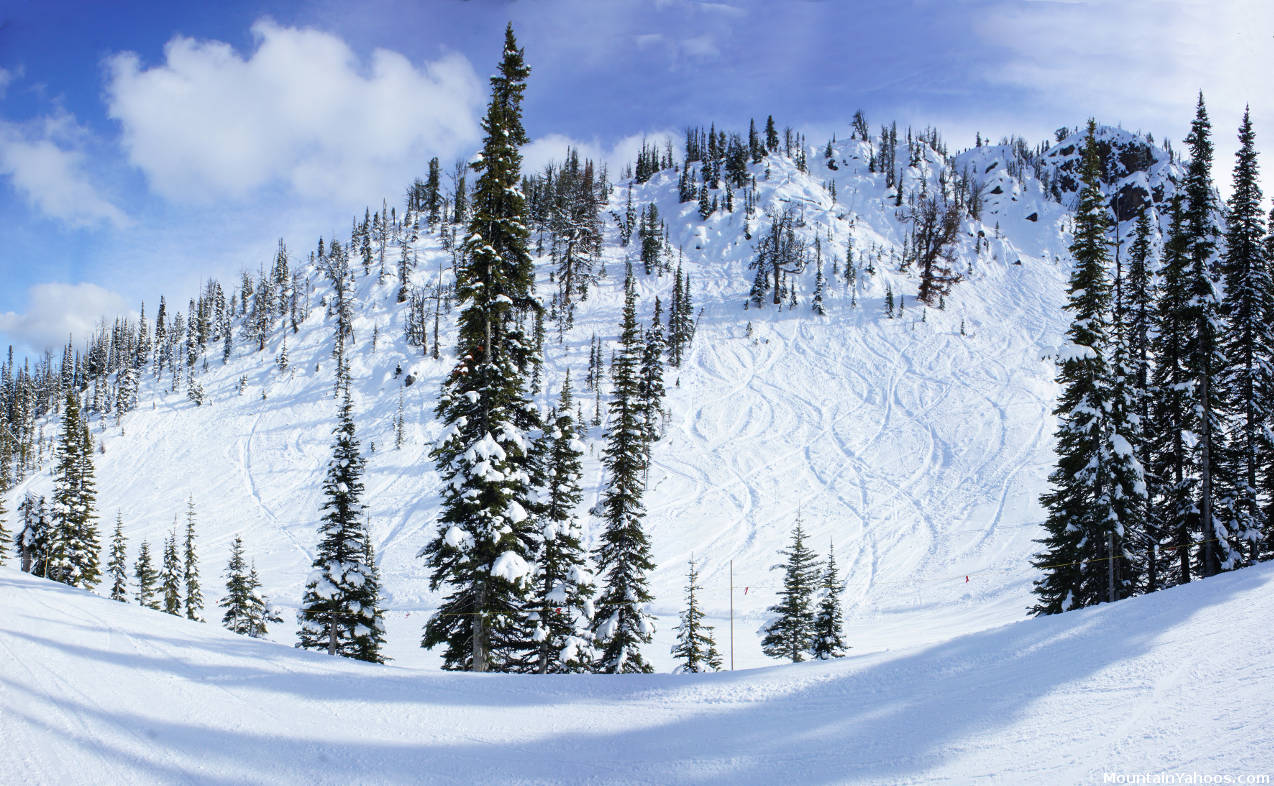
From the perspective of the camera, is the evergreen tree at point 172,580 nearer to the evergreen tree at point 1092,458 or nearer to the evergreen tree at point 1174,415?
the evergreen tree at point 1092,458

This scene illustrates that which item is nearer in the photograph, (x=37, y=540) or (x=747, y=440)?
(x=37, y=540)

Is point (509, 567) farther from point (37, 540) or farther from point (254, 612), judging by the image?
point (37, 540)

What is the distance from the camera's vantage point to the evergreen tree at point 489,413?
53.2 feet

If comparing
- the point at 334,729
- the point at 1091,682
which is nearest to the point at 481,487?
the point at 334,729

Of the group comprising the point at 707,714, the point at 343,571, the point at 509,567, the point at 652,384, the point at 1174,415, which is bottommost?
the point at 343,571

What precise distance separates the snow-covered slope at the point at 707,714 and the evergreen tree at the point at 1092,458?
9.74 m

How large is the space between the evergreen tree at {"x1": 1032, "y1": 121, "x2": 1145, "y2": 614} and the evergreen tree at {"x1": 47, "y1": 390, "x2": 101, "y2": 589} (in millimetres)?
46668

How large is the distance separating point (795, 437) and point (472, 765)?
203ft

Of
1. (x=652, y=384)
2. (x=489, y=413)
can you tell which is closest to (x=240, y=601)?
(x=489, y=413)

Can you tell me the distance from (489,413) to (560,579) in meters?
6.66

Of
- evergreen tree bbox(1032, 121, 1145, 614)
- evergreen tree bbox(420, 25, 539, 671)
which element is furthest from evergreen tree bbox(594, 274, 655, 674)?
evergreen tree bbox(1032, 121, 1145, 614)

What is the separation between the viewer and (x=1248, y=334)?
21.9 m

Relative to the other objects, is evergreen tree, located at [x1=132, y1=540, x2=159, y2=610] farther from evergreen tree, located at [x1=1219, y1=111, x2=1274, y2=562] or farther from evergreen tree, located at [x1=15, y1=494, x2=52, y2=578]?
evergreen tree, located at [x1=1219, y1=111, x2=1274, y2=562]

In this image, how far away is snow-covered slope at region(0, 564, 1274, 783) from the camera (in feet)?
21.9
